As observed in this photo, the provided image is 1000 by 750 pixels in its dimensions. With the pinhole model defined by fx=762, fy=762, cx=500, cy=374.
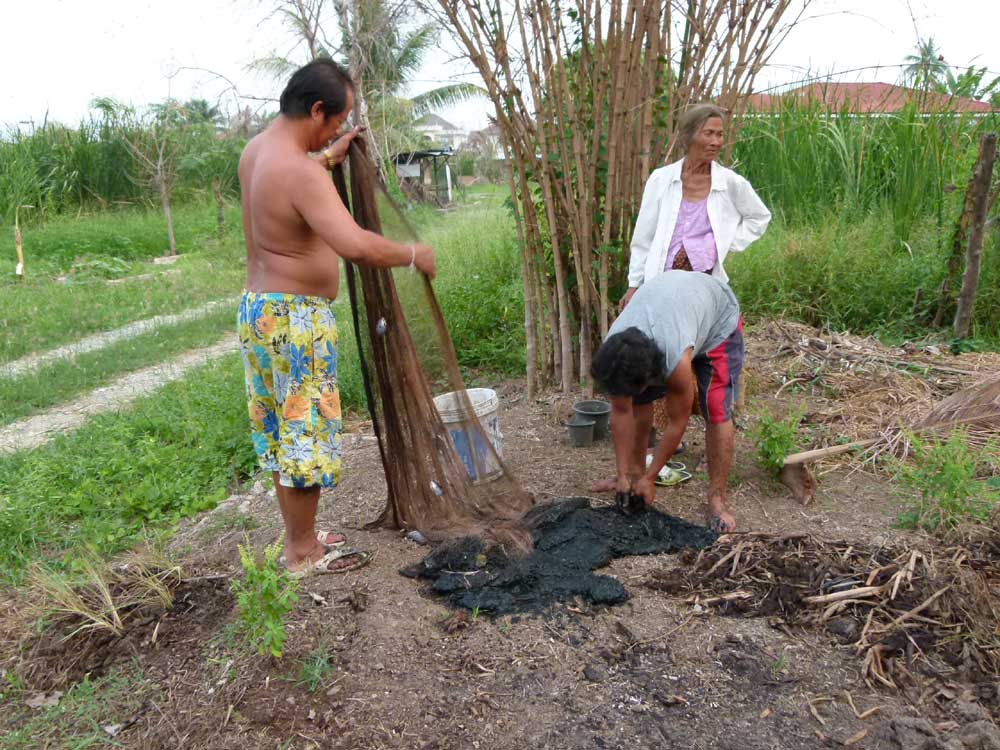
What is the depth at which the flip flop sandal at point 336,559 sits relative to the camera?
2.80 metres

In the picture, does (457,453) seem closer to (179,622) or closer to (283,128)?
(179,622)

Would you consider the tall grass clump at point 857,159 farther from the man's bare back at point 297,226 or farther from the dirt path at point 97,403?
the dirt path at point 97,403

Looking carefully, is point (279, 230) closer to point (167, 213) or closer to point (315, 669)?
point (315, 669)

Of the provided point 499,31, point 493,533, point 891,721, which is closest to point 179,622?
point 493,533

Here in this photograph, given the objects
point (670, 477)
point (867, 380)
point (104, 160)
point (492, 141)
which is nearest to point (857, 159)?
point (867, 380)

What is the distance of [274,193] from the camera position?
2371 millimetres

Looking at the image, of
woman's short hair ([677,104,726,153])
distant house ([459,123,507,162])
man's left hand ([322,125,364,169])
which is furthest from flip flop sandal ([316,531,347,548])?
distant house ([459,123,507,162])

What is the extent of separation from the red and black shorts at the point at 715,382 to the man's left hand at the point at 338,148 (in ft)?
4.88

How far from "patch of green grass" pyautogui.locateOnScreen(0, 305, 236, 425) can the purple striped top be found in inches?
181

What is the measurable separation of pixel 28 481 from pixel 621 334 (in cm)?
318

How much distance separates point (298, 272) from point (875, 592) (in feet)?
7.04

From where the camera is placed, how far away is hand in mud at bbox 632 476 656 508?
120 inches

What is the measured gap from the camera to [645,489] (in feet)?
10.0

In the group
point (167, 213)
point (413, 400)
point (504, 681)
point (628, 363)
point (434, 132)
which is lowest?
point (504, 681)
